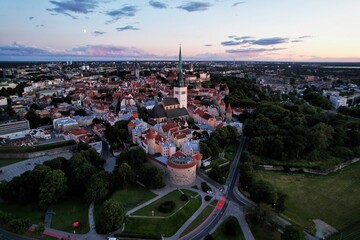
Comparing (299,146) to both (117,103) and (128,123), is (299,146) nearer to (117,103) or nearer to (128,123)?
(128,123)

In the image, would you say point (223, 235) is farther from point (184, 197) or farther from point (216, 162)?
point (216, 162)

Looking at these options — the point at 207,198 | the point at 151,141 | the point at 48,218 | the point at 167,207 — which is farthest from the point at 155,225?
the point at 151,141

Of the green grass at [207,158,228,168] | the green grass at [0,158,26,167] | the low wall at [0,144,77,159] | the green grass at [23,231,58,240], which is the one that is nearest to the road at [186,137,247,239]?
the green grass at [207,158,228,168]

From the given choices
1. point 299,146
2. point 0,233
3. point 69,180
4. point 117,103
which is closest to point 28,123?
point 117,103

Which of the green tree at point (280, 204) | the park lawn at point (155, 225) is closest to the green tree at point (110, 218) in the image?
the park lawn at point (155, 225)

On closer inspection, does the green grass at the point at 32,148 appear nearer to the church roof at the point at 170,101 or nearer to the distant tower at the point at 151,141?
the distant tower at the point at 151,141
